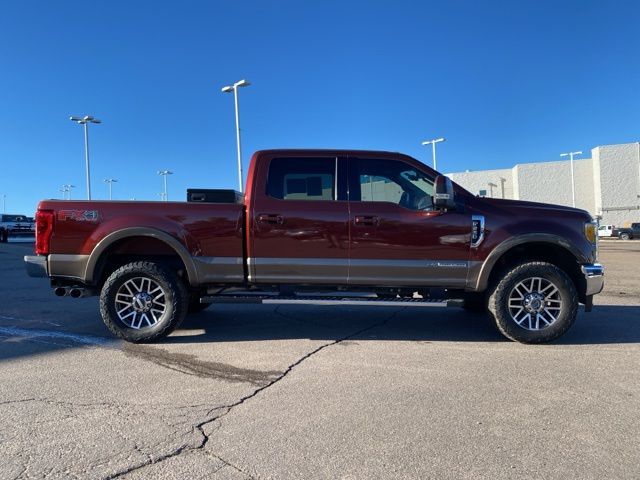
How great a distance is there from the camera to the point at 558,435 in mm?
3412

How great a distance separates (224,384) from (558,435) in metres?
2.63

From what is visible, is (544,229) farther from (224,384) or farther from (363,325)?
(224,384)

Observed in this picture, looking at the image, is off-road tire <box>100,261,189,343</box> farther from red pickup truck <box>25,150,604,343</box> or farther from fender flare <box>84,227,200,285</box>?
fender flare <box>84,227,200,285</box>

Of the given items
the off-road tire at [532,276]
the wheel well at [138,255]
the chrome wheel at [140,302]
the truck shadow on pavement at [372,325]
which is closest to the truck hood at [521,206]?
the off-road tire at [532,276]

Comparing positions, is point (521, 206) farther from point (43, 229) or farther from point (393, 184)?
point (43, 229)

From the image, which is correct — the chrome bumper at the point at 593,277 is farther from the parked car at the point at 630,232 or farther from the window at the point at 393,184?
the parked car at the point at 630,232

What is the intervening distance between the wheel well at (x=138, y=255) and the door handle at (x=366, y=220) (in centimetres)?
208

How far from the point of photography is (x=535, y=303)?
223 inches

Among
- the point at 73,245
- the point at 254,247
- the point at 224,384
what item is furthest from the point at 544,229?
the point at 73,245

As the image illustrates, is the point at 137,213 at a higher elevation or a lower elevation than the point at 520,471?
higher

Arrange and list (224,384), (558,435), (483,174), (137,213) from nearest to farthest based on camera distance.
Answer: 1. (558,435)
2. (224,384)
3. (137,213)
4. (483,174)

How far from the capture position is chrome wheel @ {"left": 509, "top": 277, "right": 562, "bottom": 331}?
5.67 metres

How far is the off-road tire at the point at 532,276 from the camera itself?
18.4 ft

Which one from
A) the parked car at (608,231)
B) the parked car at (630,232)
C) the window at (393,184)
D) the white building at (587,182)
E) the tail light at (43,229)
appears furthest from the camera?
the white building at (587,182)
